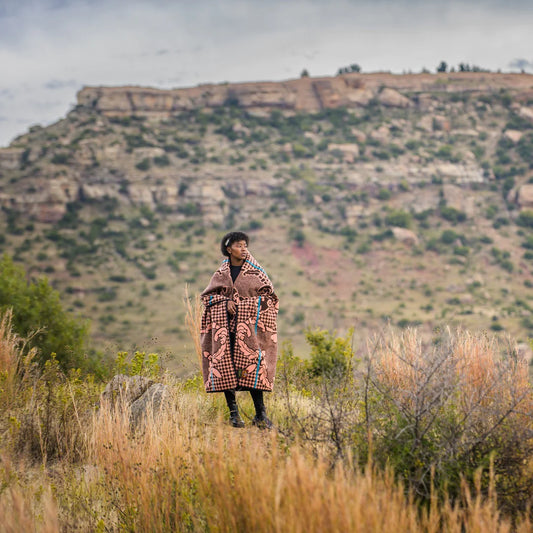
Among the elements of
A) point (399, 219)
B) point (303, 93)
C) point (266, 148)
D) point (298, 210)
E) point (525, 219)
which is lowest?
point (525, 219)

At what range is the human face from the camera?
16.7 feet

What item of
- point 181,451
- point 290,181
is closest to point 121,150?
point 290,181

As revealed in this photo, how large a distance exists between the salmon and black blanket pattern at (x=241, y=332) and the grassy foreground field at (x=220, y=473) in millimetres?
391

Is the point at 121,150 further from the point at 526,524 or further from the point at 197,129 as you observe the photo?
the point at 526,524

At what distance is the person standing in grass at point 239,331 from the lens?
Answer: 4910mm

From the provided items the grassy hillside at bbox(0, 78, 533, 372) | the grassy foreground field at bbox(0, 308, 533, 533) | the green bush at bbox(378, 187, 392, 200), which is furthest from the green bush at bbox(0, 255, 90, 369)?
the green bush at bbox(378, 187, 392, 200)

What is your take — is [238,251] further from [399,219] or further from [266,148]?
[266,148]

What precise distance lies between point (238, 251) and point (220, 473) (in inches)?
106

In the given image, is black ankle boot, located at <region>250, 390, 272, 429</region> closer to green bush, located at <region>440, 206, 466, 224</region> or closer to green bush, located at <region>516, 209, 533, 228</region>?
green bush, located at <region>440, 206, 466, 224</region>

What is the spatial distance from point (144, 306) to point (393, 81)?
43385 millimetres

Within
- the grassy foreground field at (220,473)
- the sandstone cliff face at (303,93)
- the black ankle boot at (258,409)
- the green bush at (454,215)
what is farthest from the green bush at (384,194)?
the black ankle boot at (258,409)

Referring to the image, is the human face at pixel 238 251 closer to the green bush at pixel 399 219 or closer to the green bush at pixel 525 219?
the green bush at pixel 399 219

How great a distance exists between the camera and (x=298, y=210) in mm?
49125

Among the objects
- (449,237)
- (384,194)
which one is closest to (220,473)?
(449,237)
